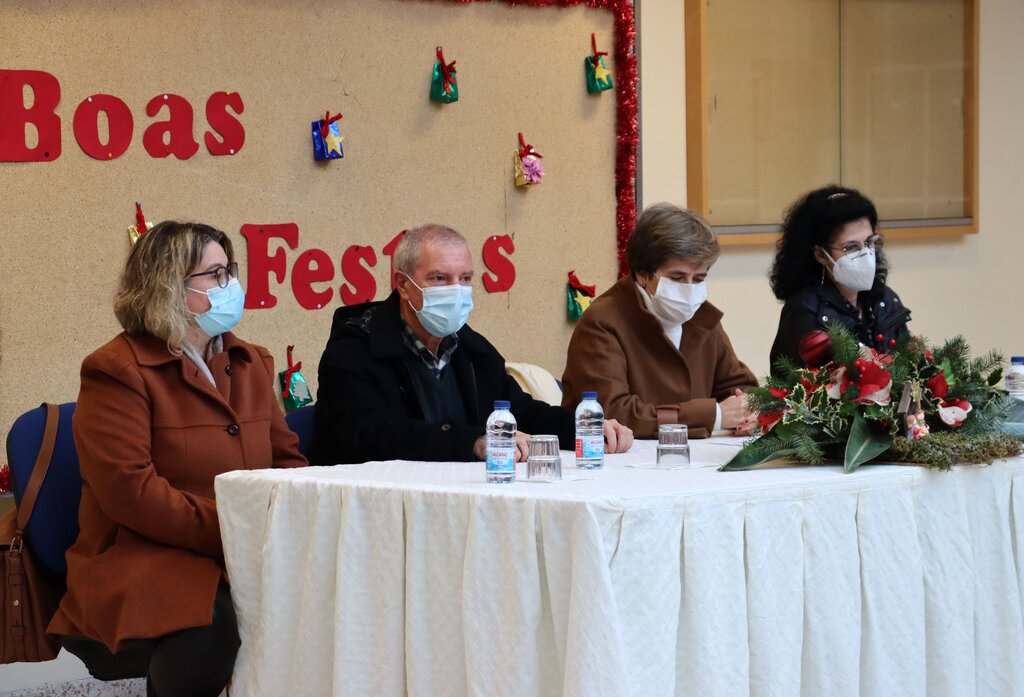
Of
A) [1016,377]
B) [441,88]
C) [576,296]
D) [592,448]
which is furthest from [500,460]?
[576,296]

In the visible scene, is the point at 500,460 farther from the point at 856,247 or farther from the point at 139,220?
the point at 139,220

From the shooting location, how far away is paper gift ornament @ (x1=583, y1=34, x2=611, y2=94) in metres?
5.15

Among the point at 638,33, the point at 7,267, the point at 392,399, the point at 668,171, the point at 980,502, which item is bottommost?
the point at 980,502

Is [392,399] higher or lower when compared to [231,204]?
lower

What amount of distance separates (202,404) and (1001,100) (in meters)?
5.04

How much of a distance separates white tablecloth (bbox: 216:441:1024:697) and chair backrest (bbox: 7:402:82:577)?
1.68 feet

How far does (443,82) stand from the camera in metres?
4.75

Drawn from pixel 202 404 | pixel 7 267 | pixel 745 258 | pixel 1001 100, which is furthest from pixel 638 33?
pixel 202 404

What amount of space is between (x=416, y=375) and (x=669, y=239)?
0.86m

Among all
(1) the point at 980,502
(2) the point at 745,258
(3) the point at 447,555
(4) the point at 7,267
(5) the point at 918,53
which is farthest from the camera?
(5) the point at 918,53

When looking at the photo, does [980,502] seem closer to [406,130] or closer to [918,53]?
[406,130]

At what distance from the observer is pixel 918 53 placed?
20.4 feet

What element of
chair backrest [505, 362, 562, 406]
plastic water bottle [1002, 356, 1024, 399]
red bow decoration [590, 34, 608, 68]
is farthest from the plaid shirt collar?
red bow decoration [590, 34, 608, 68]

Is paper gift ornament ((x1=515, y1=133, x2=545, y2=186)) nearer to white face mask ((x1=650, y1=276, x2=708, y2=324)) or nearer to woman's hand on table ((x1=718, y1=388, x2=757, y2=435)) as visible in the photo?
white face mask ((x1=650, y1=276, x2=708, y2=324))
